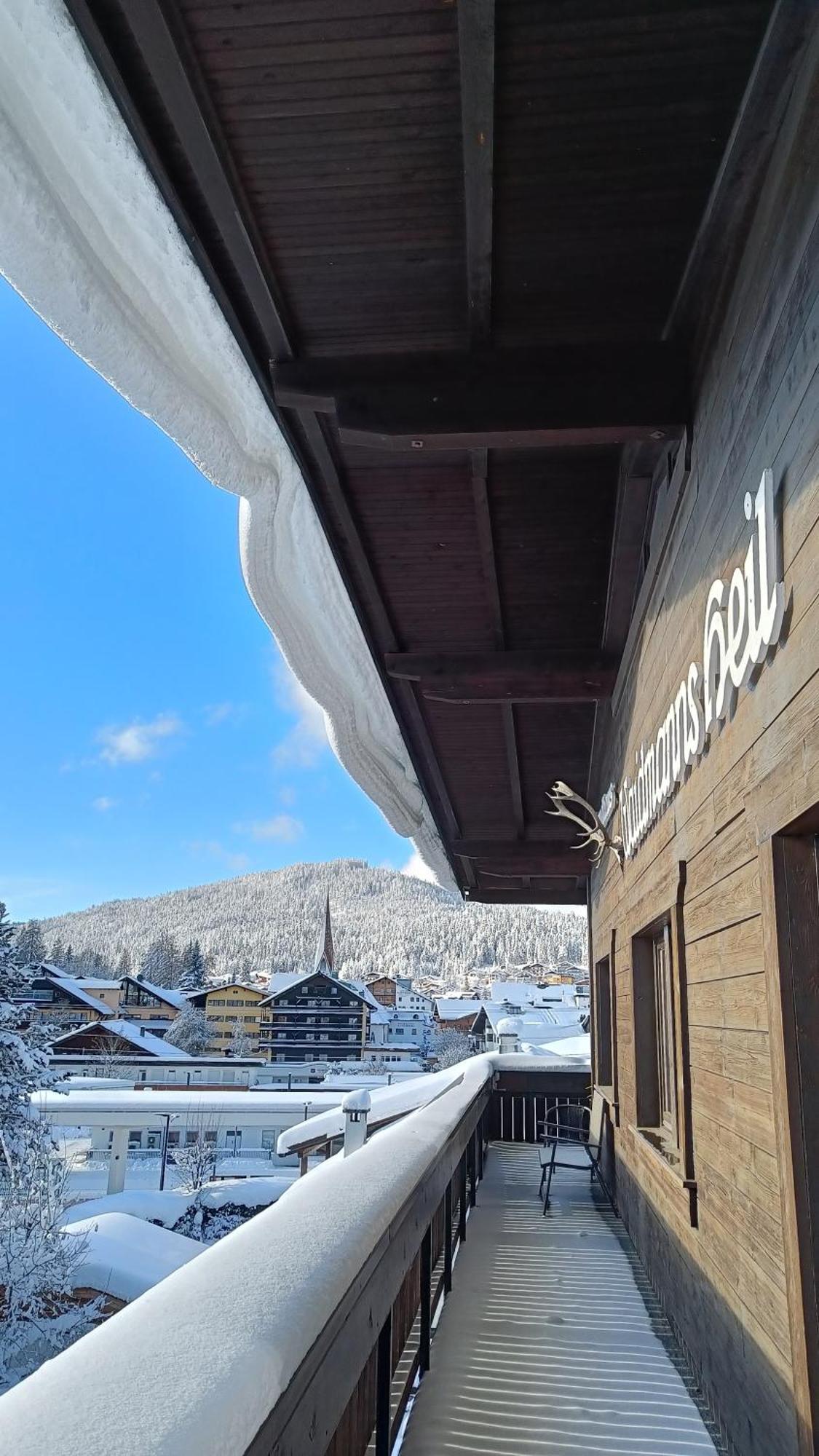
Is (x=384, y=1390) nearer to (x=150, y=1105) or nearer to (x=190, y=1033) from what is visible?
A: (x=150, y=1105)

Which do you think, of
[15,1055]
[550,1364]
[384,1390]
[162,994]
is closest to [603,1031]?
[550,1364]

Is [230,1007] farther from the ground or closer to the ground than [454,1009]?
farther from the ground

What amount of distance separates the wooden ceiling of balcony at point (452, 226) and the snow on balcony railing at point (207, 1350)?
83.2 inches

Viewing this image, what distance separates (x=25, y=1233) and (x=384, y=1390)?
72.7ft

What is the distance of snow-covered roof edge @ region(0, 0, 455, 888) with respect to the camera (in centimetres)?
175

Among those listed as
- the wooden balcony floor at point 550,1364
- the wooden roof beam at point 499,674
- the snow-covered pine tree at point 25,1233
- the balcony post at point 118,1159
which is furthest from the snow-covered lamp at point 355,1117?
the balcony post at point 118,1159

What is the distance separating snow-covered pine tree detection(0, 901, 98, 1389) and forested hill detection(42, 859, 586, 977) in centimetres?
9573

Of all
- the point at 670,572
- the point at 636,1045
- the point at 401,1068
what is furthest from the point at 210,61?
the point at 401,1068

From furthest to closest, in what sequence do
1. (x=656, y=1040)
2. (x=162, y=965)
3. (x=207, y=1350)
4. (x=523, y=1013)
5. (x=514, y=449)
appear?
(x=162, y=965)
(x=523, y=1013)
(x=656, y=1040)
(x=514, y=449)
(x=207, y=1350)

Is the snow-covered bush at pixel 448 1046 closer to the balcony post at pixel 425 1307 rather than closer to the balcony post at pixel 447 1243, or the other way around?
the balcony post at pixel 447 1243

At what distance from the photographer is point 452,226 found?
2385mm

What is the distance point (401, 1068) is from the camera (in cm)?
5172

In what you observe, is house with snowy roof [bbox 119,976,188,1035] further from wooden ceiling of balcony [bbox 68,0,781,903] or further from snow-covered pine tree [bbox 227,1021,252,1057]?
wooden ceiling of balcony [bbox 68,0,781,903]

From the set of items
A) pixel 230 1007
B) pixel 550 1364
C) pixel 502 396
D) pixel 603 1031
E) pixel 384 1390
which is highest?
pixel 502 396
